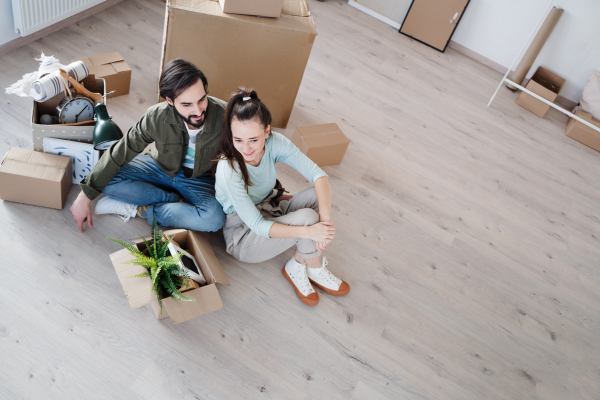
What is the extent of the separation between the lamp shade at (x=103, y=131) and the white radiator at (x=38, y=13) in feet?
3.54

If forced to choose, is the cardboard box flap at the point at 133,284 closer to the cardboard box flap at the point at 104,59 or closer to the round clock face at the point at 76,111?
the round clock face at the point at 76,111

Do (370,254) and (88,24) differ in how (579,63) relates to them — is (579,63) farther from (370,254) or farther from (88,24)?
(88,24)

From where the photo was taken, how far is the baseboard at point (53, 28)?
236 centimetres

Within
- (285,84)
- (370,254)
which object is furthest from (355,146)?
(370,254)

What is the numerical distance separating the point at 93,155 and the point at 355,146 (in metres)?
1.47

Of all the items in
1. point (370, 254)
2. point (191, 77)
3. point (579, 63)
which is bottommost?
point (370, 254)

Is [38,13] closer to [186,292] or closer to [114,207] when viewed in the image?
[114,207]

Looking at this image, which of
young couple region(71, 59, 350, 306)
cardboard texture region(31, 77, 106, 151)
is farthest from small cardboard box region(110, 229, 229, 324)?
cardboard texture region(31, 77, 106, 151)

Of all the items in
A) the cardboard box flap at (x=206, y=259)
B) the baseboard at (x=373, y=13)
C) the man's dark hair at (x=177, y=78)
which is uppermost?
the baseboard at (x=373, y=13)

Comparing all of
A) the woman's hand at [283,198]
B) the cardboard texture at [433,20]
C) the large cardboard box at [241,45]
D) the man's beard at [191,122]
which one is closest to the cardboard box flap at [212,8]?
the large cardboard box at [241,45]

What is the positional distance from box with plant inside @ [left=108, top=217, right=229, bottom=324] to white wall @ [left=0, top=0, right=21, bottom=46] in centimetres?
159

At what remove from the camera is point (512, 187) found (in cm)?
269

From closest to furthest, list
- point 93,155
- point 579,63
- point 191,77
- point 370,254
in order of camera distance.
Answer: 1. point 191,77
2. point 93,155
3. point 370,254
4. point 579,63

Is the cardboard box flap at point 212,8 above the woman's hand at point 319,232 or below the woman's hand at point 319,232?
above
